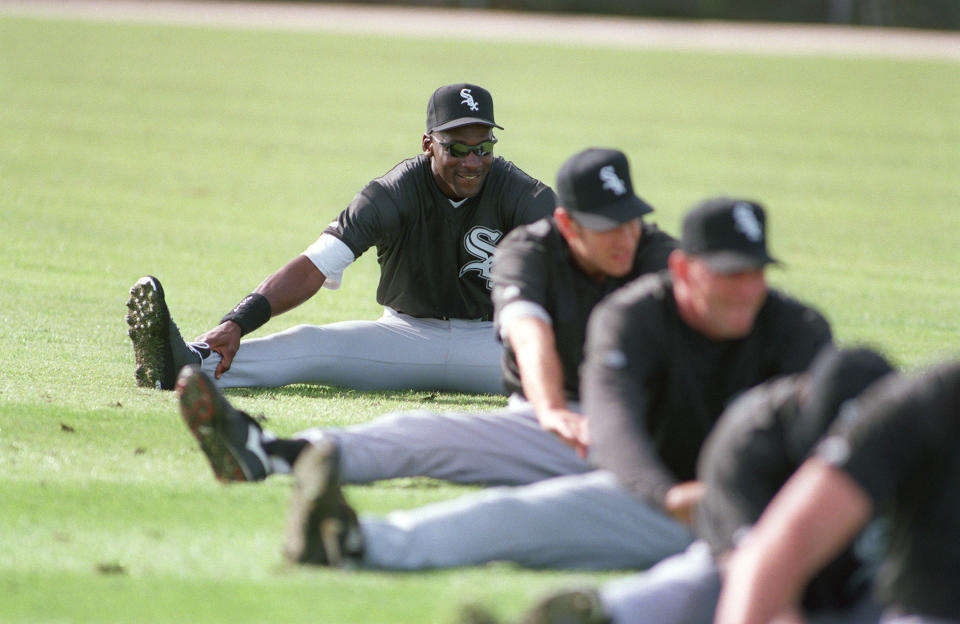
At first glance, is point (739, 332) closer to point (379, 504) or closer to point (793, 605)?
point (793, 605)

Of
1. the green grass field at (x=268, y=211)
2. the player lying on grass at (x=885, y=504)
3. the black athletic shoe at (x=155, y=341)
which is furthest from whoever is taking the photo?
the black athletic shoe at (x=155, y=341)

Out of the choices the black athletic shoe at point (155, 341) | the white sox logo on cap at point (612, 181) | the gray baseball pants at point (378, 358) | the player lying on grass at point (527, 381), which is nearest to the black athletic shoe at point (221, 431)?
the player lying on grass at point (527, 381)

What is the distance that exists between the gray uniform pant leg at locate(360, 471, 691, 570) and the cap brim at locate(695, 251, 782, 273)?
93 centimetres

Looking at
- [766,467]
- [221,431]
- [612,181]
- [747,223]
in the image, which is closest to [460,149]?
[612,181]

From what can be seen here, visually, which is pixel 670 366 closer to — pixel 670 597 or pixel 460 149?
pixel 670 597

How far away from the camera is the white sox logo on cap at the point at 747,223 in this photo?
4.48 m

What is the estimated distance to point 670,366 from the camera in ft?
16.0

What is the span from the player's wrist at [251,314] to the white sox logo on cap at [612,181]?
311 centimetres

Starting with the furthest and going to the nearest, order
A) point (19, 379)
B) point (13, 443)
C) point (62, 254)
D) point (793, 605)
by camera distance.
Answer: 1. point (62, 254)
2. point (19, 379)
3. point (13, 443)
4. point (793, 605)

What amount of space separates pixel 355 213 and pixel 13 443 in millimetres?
2589

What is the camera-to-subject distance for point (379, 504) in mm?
5852

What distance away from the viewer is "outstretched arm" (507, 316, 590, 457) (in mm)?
5414

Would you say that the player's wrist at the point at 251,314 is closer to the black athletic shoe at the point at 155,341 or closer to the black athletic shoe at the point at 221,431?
the black athletic shoe at the point at 155,341

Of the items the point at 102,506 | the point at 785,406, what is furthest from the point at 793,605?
the point at 102,506
